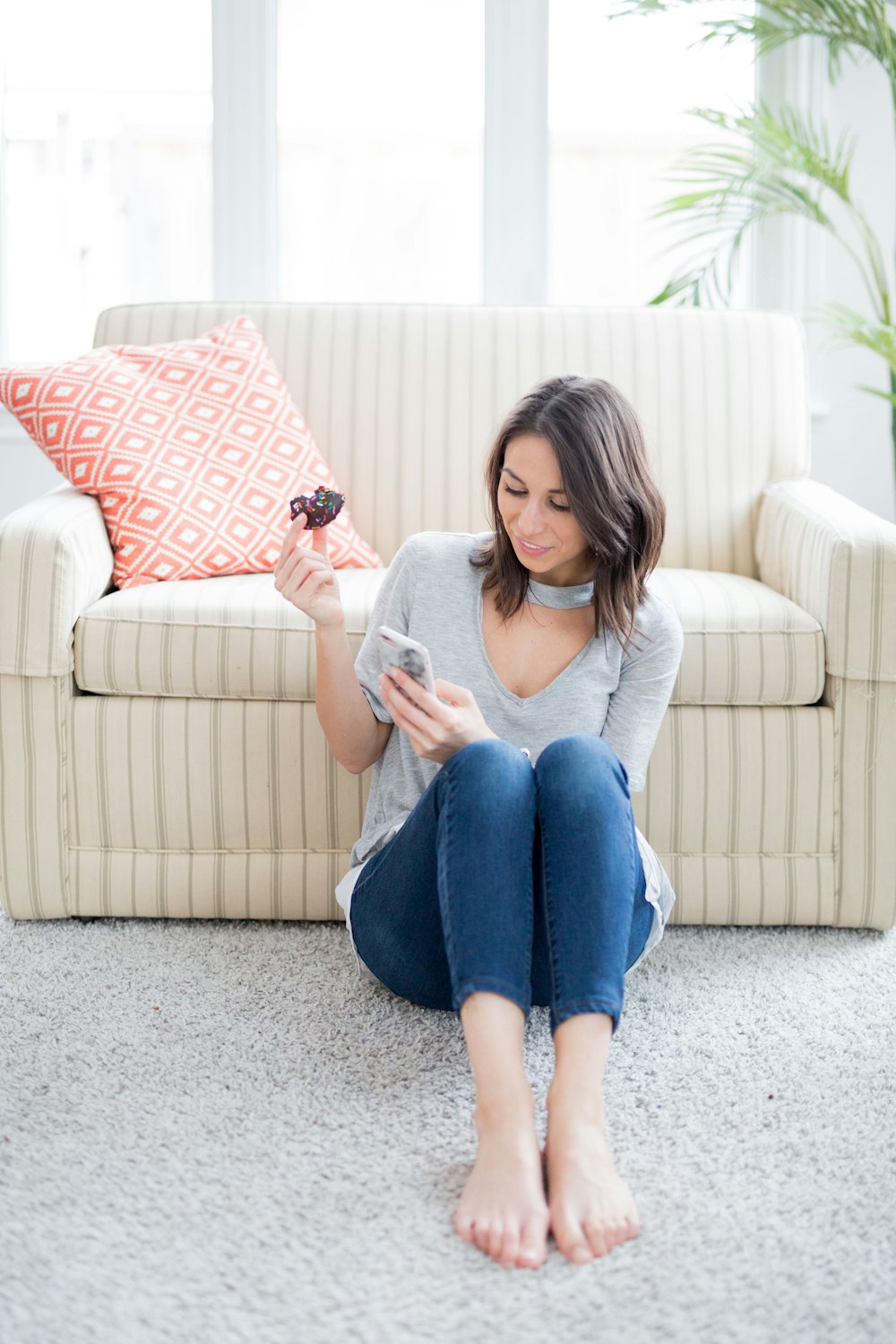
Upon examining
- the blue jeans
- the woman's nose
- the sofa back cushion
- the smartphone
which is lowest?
the blue jeans

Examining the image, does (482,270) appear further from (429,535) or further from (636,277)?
(429,535)


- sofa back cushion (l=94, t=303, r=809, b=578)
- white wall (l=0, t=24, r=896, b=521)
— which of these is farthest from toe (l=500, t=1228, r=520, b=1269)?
white wall (l=0, t=24, r=896, b=521)

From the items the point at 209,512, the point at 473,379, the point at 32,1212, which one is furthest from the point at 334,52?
the point at 32,1212

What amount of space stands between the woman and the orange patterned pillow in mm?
538

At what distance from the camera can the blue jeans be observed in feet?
3.91

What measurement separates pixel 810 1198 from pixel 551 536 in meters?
0.74

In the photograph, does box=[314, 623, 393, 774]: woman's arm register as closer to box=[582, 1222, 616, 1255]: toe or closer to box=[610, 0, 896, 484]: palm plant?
box=[582, 1222, 616, 1255]: toe

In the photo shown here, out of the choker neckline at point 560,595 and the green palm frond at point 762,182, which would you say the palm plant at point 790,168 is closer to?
the green palm frond at point 762,182

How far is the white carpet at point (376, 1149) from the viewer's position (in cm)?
103

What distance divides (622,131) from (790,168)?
29.2 inches

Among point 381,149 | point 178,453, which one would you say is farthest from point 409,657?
point 381,149

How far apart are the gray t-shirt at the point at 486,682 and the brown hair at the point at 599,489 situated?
0.04m

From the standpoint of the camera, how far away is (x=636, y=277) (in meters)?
3.45

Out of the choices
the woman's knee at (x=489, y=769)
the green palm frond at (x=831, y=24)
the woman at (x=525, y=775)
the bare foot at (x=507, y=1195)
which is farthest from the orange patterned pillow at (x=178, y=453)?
the green palm frond at (x=831, y=24)
